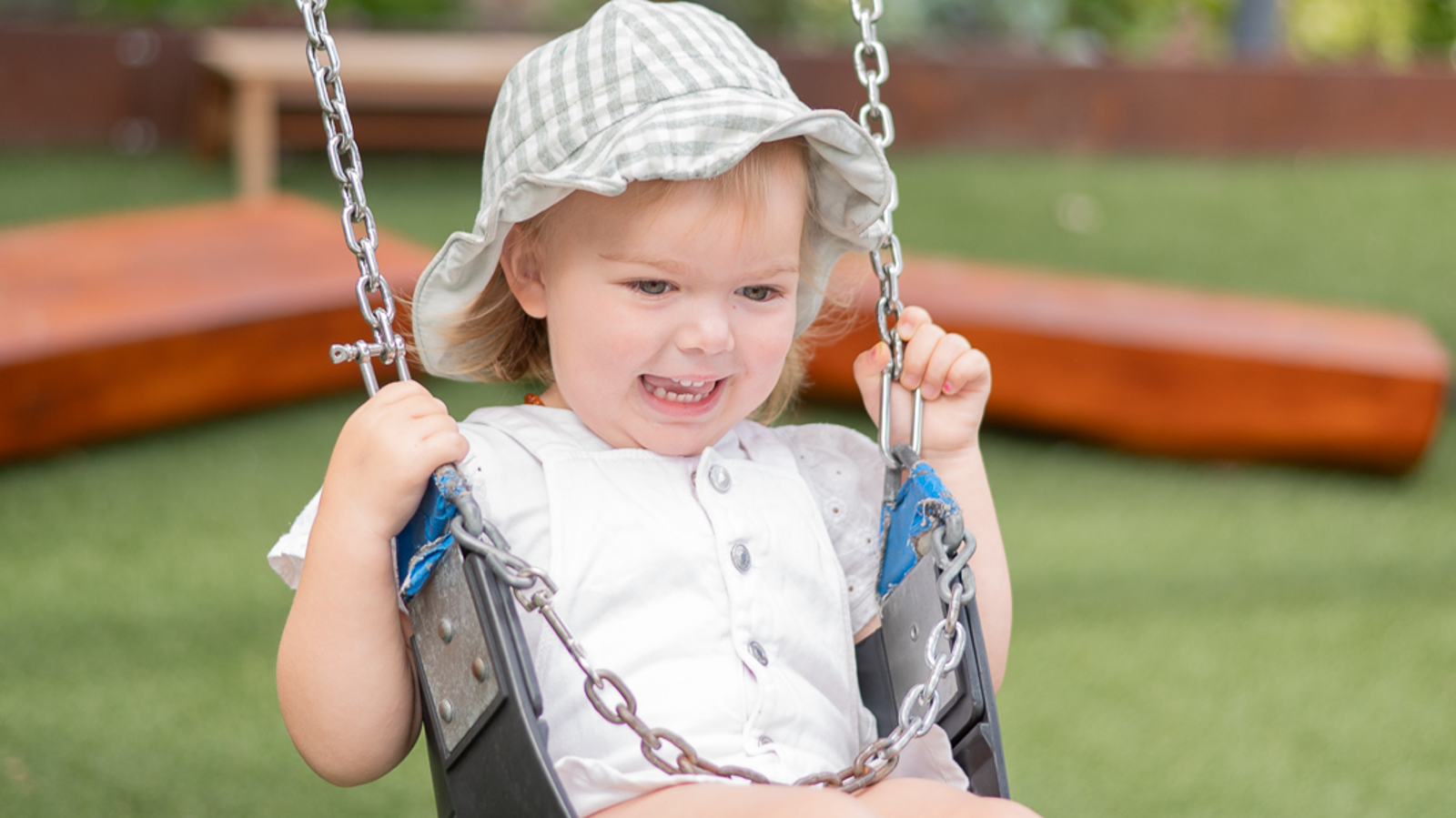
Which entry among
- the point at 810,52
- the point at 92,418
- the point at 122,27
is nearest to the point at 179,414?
the point at 92,418

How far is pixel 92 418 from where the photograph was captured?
3436 mm

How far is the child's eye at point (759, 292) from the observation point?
145 cm

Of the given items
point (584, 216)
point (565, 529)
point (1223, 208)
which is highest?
point (584, 216)

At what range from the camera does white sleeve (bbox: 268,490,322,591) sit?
1.46m

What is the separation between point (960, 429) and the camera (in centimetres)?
169

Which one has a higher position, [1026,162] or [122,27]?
[122,27]

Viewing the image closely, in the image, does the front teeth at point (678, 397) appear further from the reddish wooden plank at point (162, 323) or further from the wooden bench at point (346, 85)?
the wooden bench at point (346, 85)

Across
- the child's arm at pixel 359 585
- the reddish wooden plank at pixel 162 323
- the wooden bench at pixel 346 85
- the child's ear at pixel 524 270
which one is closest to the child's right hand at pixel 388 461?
the child's arm at pixel 359 585

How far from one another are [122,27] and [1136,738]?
19.7 feet

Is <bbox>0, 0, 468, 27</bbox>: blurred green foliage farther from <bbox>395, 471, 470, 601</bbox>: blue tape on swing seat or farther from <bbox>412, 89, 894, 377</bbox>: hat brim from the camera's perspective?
<bbox>395, 471, 470, 601</bbox>: blue tape on swing seat

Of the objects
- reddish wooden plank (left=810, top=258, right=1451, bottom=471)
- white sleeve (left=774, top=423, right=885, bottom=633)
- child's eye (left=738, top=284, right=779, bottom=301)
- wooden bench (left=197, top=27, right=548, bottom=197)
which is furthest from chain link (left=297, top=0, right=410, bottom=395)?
wooden bench (left=197, top=27, right=548, bottom=197)

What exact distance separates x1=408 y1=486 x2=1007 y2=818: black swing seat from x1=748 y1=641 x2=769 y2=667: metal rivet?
7.0 inches

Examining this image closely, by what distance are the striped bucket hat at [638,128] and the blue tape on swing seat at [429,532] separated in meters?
0.26

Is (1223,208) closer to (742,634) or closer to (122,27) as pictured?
(122,27)
